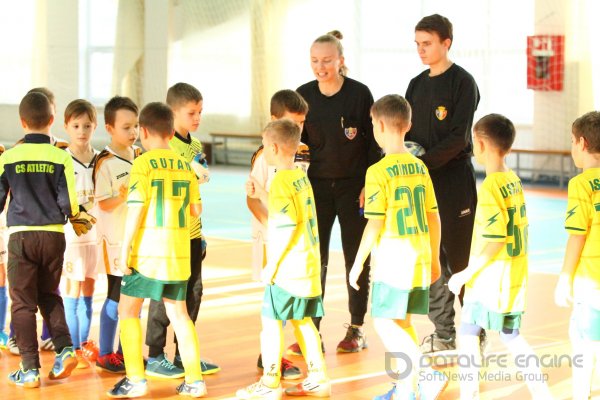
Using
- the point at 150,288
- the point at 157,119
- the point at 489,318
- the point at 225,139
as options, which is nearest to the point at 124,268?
the point at 150,288

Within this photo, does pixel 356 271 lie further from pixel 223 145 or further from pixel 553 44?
pixel 223 145

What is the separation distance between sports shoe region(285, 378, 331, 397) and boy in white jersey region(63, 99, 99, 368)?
1406 millimetres

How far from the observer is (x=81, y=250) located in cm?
589

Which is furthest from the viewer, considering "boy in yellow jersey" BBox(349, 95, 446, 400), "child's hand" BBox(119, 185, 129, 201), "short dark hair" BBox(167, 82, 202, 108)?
"child's hand" BBox(119, 185, 129, 201)

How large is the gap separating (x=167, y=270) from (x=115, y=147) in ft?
3.54

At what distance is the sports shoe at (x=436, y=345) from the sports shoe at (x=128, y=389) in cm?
186

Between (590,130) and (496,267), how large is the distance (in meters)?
0.82

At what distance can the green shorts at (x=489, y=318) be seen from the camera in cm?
456

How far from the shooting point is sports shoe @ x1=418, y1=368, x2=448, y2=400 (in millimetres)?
4973

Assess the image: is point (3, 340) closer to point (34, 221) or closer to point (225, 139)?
point (34, 221)

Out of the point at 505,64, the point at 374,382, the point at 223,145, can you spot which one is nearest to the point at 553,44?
the point at 505,64

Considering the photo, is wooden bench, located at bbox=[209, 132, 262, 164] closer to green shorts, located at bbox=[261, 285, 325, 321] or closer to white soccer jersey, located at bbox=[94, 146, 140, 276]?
white soccer jersey, located at bbox=[94, 146, 140, 276]

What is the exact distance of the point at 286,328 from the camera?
687cm

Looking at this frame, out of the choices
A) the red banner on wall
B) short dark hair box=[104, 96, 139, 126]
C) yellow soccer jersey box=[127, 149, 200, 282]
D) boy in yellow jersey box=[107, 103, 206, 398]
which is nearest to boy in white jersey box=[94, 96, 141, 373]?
short dark hair box=[104, 96, 139, 126]
